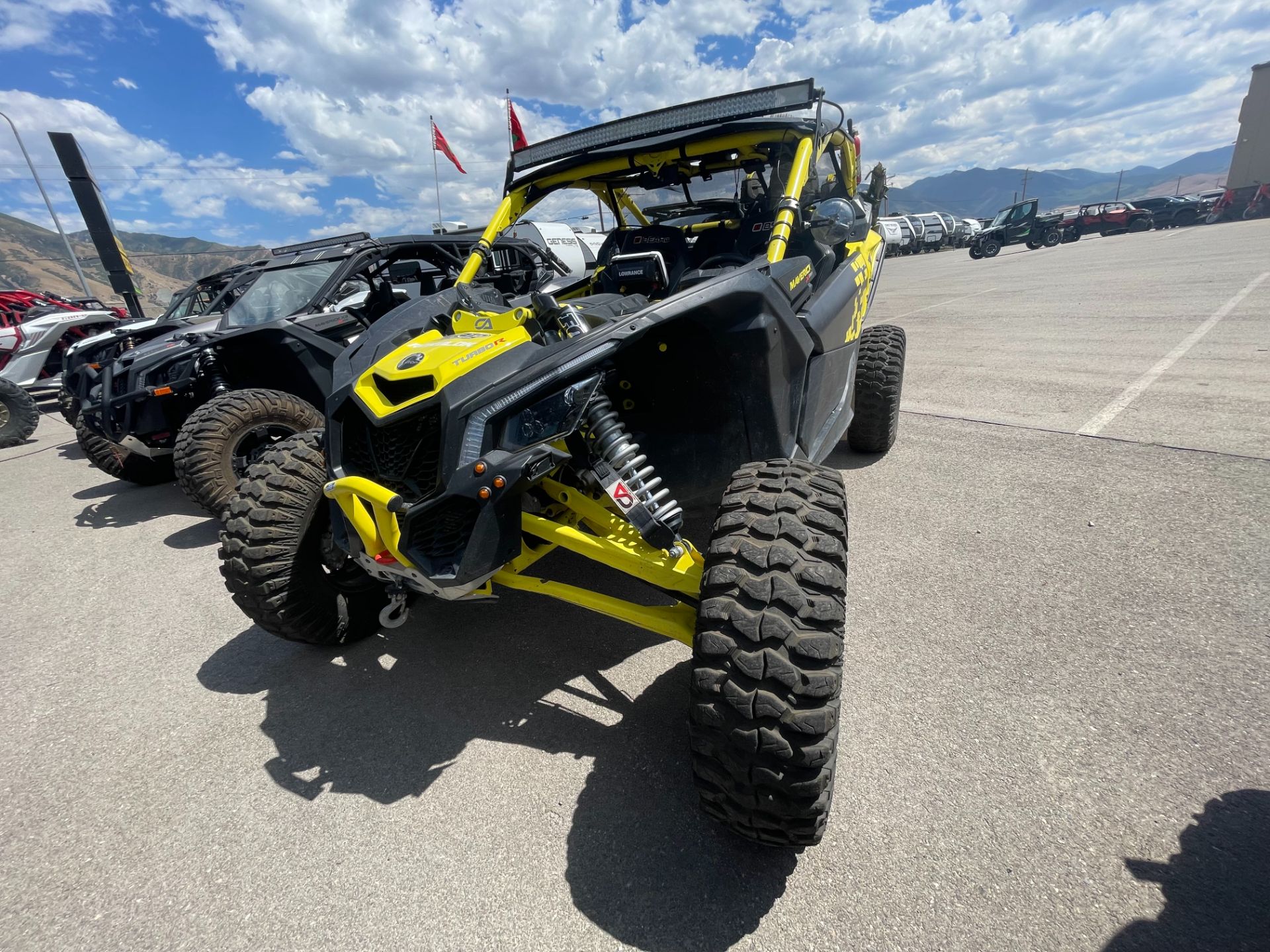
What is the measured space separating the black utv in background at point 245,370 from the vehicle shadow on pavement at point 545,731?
179 cm

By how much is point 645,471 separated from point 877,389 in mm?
2837

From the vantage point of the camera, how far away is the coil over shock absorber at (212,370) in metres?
5.07

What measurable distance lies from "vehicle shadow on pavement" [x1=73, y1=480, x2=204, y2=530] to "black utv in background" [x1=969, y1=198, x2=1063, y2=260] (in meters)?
27.9

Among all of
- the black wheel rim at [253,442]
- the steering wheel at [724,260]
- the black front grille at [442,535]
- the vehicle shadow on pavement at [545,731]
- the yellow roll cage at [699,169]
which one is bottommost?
the vehicle shadow on pavement at [545,731]

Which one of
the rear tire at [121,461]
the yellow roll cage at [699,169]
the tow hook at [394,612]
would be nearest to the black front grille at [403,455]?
the tow hook at [394,612]

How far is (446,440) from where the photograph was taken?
6.38ft

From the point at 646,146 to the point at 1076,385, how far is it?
4.89m

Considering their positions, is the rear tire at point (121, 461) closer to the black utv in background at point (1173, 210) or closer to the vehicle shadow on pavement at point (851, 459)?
the vehicle shadow on pavement at point (851, 459)

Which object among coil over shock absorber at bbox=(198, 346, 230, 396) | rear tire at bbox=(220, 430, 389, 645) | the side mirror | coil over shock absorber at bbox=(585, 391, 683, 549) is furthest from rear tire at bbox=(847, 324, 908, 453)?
coil over shock absorber at bbox=(198, 346, 230, 396)

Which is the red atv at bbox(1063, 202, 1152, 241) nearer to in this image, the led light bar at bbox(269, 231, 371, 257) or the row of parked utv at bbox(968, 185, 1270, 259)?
the row of parked utv at bbox(968, 185, 1270, 259)

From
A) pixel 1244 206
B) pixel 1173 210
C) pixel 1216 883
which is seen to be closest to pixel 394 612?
pixel 1216 883

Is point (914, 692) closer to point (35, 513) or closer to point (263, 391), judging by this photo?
point (263, 391)

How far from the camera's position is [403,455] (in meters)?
2.17

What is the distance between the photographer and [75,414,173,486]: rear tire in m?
5.85
